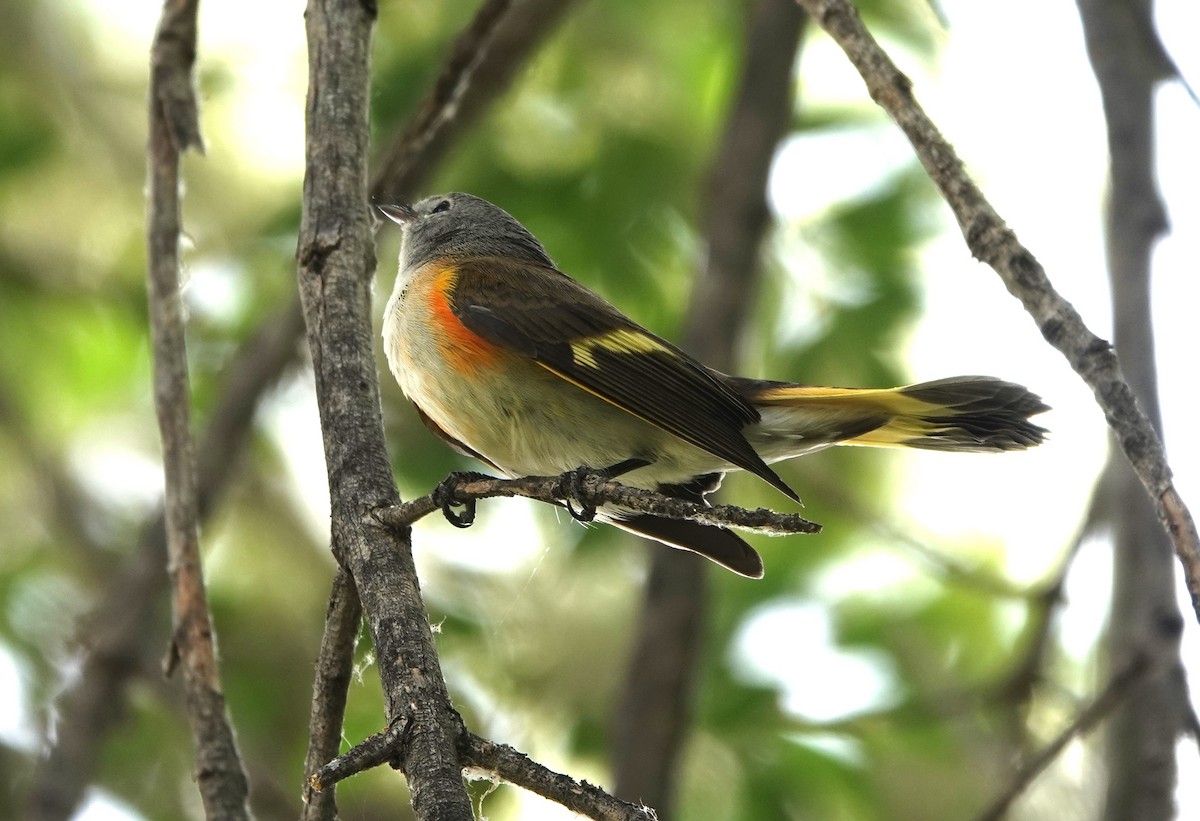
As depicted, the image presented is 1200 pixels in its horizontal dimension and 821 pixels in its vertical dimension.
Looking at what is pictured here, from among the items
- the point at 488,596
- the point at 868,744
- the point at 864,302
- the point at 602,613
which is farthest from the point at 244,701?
the point at 864,302

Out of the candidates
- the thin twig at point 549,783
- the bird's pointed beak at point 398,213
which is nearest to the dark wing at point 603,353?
the bird's pointed beak at point 398,213

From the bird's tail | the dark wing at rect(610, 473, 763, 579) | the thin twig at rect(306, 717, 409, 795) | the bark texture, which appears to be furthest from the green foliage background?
the thin twig at rect(306, 717, 409, 795)

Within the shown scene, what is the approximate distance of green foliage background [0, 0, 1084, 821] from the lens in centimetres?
517

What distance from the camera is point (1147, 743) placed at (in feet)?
10.5

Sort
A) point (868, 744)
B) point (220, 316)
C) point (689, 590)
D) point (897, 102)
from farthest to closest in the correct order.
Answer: point (220, 316) < point (868, 744) < point (689, 590) < point (897, 102)

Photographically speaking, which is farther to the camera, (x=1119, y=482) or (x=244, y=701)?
(x=244, y=701)

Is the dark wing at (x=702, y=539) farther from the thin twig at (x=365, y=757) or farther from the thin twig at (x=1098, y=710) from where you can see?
the thin twig at (x=365, y=757)

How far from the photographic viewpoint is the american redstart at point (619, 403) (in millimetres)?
3447

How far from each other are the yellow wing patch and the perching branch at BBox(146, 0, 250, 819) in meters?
1.04

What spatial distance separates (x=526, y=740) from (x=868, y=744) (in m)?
1.40

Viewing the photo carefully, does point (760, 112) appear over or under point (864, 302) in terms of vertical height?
over

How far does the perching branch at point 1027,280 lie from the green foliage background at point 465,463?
3082 millimetres

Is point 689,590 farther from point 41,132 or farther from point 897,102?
point 41,132

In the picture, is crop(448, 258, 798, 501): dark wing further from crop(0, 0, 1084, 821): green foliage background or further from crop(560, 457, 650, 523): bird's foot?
crop(0, 0, 1084, 821): green foliage background
